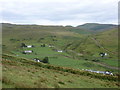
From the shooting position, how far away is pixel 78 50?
182 meters

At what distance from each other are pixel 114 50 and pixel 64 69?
15566cm

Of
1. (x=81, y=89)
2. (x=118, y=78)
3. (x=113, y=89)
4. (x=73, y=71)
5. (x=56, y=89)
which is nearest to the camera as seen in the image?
(x=56, y=89)

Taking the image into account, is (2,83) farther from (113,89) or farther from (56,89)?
(113,89)

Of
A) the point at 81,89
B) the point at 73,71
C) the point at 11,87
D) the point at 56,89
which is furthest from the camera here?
the point at 73,71

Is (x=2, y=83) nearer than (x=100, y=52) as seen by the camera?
Yes

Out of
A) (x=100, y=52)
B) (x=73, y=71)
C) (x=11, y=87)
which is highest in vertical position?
(x=11, y=87)

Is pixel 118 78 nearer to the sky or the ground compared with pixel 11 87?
nearer to the ground

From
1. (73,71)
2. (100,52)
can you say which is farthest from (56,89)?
(100,52)

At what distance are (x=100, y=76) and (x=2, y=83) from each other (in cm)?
1719

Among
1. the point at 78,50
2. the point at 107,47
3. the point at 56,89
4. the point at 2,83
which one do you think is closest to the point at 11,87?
the point at 2,83

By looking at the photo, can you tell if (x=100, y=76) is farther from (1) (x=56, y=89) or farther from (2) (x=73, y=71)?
(1) (x=56, y=89)

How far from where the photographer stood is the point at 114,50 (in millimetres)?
173250

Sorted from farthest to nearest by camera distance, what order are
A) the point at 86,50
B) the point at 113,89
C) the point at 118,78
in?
the point at 86,50
the point at 118,78
the point at 113,89

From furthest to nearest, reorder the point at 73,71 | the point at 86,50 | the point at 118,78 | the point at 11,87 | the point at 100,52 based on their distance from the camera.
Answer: the point at 86,50, the point at 100,52, the point at 73,71, the point at 118,78, the point at 11,87
